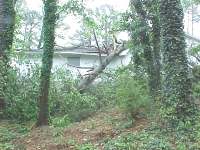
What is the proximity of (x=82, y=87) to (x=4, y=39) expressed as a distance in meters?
5.17

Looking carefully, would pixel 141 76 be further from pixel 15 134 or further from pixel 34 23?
pixel 34 23

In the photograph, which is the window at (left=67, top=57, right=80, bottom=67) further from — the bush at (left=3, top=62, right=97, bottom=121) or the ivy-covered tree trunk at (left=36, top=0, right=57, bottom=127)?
the ivy-covered tree trunk at (left=36, top=0, right=57, bottom=127)

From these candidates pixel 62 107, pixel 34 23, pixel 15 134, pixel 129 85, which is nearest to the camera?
pixel 129 85

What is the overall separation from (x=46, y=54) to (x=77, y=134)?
3544 millimetres

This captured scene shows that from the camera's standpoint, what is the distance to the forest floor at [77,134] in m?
11.7

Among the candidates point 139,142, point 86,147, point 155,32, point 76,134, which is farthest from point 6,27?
point 139,142

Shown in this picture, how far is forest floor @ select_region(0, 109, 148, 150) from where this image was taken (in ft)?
38.3

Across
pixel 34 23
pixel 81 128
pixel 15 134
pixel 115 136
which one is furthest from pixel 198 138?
pixel 34 23

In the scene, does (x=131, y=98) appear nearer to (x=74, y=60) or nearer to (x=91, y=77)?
(x=91, y=77)

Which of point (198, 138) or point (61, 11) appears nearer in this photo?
point (198, 138)

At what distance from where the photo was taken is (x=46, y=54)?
1507 cm

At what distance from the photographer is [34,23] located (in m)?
47.9

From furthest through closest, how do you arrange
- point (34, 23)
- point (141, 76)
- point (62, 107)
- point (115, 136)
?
1. point (34, 23)
2. point (62, 107)
3. point (141, 76)
4. point (115, 136)

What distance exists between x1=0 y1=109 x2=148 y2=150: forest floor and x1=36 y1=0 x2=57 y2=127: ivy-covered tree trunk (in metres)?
0.73
